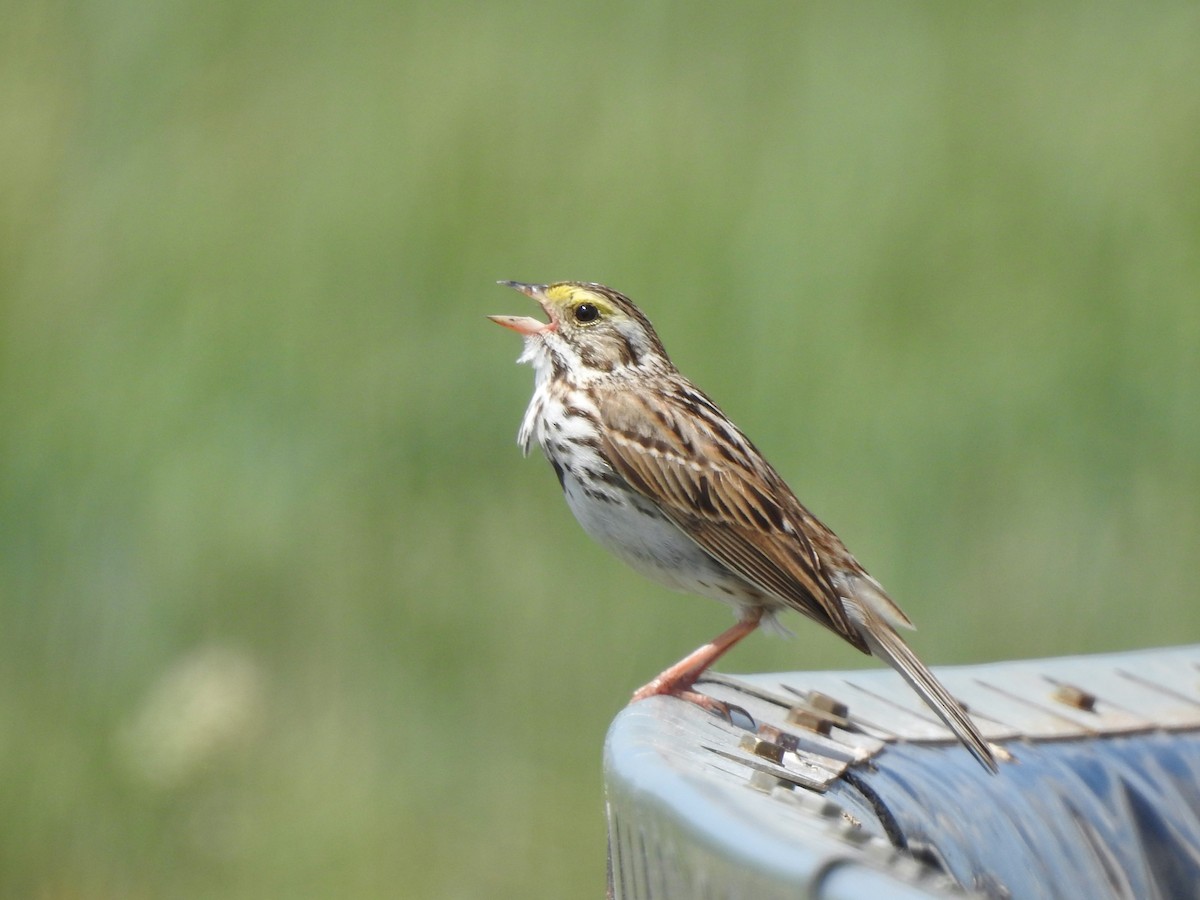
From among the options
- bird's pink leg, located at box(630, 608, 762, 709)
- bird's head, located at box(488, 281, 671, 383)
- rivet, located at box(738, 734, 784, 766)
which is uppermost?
bird's head, located at box(488, 281, 671, 383)

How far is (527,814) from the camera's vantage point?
4.90 metres

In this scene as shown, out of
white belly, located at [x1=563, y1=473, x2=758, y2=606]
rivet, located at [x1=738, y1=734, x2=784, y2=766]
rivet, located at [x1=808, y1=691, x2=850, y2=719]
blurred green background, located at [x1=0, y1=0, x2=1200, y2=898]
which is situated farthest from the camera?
blurred green background, located at [x1=0, y1=0, x2=1200, y2=898]

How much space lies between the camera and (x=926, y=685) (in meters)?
2.99

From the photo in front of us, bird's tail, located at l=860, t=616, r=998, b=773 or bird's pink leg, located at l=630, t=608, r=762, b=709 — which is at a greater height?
bird's tail, located at l=860, t=616, r=998, b=773

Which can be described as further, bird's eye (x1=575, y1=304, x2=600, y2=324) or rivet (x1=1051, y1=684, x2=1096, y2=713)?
bird's eye (x1=575, y1=304, x2=600, y2=324)

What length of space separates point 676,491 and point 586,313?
1.94 ft

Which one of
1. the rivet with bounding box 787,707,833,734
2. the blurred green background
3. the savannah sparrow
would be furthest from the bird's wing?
the blurred green background

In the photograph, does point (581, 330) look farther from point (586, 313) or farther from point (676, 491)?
point (676, 491)

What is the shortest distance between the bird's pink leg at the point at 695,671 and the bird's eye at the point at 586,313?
2.60ft

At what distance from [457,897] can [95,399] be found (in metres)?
1.65

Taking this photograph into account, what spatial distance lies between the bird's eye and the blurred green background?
39.7 inches

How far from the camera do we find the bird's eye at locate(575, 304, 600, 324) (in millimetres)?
4172

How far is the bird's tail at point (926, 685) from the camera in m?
2.74

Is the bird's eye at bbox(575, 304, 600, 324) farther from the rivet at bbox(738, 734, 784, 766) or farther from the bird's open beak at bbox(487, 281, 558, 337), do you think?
the rivet at bbox(738, 734, 784, 766)
